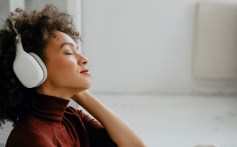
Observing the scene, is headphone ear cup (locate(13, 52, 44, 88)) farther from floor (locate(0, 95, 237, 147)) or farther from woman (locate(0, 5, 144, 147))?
floor (locate(0, 95, 237, 147))

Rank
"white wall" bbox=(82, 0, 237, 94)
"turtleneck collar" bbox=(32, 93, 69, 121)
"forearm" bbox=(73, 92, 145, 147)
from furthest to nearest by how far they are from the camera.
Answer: "white wall" bbox=(82, 0, 237, 94) → "forearm" bbox=(73, 92, 145, 147) → "turtleneck collar" bbox=(32, 93, 69, 121)

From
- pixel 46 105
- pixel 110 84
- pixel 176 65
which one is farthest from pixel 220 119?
pixel 46 105

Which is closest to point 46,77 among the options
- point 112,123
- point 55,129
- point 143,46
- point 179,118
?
point 55,129

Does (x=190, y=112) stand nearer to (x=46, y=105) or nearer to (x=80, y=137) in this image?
(x=80, y=137)

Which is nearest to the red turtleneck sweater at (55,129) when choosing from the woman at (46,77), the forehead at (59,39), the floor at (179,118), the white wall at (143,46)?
the woman at (46,77)

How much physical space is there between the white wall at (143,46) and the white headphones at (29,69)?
1710 mm

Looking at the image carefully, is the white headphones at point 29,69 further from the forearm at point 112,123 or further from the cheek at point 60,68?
the forearm at point 112,123

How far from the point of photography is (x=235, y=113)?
2150mm

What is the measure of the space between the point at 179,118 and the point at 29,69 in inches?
55.3

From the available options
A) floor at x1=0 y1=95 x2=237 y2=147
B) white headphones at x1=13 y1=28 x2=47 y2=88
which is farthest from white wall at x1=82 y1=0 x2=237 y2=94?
white headphones at x1=13 y1=28 x2=47 y2=88

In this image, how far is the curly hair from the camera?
3.01 feet

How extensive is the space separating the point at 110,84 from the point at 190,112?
77 cm

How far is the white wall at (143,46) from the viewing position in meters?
2.53

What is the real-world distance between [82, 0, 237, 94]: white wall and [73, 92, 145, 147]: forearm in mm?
1472
